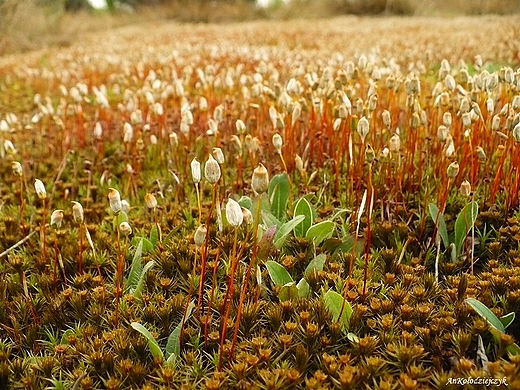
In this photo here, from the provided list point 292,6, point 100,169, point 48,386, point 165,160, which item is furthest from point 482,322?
point 292,6

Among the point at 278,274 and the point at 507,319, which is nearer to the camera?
the point at 507,319

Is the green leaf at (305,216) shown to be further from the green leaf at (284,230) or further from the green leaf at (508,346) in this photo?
the green leaf at (508,346)

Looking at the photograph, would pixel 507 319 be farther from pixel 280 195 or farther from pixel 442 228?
pixel 280 195

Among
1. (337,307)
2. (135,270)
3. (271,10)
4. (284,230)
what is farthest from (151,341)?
(271,10)

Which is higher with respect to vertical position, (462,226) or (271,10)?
(271,10)

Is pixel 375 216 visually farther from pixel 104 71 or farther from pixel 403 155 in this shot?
pixel 104 71

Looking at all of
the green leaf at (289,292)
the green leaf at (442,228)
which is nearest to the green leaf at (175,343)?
the green leaf at (289,292)

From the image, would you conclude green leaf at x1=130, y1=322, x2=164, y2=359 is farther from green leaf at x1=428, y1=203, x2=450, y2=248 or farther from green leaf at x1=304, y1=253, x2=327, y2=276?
green leaf at x1=428, y1=203, x2=450, y2=248

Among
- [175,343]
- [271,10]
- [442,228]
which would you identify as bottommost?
[175,343]

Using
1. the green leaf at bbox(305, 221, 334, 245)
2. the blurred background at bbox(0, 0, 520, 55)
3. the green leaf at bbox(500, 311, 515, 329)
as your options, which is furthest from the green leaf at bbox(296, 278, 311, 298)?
the blurred background at bbox(0, 0, 520, 55)
